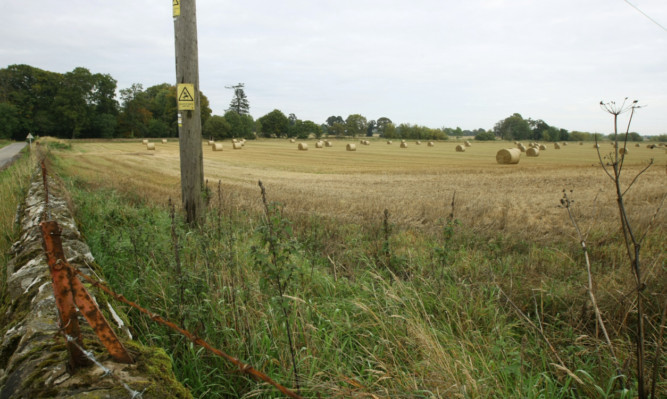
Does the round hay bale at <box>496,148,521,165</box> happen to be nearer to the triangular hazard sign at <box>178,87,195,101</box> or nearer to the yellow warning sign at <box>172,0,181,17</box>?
the triangular hazard sign at <box>178,87,195,101</box>

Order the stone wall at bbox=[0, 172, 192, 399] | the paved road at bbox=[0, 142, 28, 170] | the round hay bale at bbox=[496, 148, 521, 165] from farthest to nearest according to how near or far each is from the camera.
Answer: the round hay bale at bbox=[496, 148, 521, 165], the paved road at bbox=[0, 142, 28, 170], the stone wall at bbox=[0, 172, 192, 399]

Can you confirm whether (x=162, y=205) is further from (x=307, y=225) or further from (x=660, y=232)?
(x=660, y=232)

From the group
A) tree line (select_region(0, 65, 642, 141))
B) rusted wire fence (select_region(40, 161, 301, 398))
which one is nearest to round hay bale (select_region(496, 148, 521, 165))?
rusted wire fence (select_region(40, 161, 301, 398))

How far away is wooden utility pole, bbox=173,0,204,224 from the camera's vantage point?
232 inches

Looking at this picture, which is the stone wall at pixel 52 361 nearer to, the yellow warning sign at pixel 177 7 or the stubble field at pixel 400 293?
the stubble field at pixel 400 293

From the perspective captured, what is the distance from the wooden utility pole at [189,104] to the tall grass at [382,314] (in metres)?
0.67

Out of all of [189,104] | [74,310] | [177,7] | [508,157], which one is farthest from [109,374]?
[508,157]

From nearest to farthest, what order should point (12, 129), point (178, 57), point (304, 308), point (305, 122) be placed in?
point (304, 308)
point (178, 57)
point (12, 129)
point (305, 122)

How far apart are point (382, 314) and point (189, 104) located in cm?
457

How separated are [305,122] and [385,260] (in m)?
96.5

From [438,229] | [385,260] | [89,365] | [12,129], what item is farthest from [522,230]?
[12,129]

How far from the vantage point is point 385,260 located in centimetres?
520

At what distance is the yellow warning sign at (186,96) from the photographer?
598cm

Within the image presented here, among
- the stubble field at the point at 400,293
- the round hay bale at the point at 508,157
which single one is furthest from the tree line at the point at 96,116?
the stubble field at the point at 400,293
